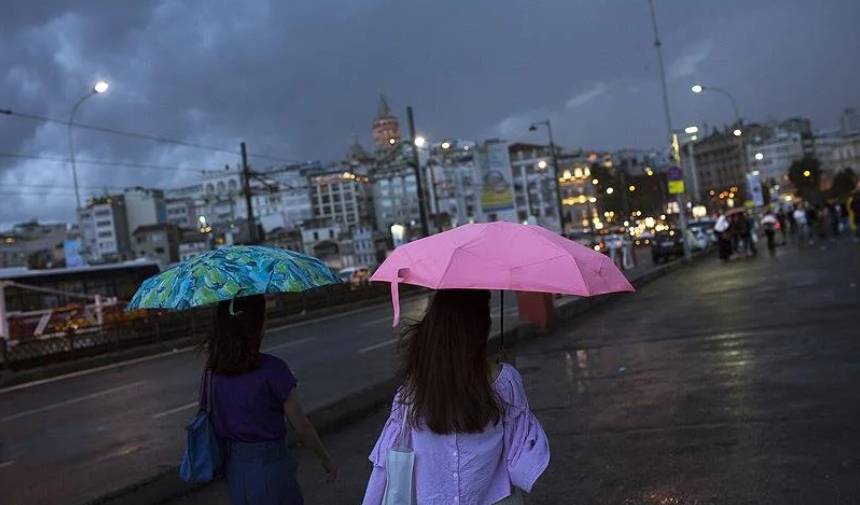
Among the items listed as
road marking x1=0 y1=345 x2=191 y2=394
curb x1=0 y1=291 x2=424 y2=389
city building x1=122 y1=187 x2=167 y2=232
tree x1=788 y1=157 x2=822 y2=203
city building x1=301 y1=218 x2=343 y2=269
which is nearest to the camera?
road marking x1=0 y1=345 x2=191 y2=394

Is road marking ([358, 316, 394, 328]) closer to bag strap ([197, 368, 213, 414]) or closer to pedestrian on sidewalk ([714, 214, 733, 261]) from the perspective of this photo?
pedestrian on sidewalk ([714, 214, 733, 261])

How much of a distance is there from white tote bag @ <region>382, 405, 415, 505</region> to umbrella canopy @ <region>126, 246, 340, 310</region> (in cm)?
114

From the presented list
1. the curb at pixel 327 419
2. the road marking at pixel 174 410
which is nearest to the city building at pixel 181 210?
the curb at pixel 327 419

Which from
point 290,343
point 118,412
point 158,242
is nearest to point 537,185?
point 158,242

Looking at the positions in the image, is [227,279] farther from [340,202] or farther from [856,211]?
[340,202]

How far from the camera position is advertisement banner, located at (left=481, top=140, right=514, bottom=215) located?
8912 centimetres

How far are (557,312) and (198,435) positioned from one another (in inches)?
536

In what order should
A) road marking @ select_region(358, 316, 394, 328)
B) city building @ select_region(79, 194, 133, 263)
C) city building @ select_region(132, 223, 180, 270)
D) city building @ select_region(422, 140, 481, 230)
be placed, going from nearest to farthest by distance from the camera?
road marking @ select_region(358, 316, 394, 328) < city building @ select_region(132, 223, 180, 270) < city building @ select_region(422, 140, 481, 230) < city building @ select_region(79, 194, 133, 263)

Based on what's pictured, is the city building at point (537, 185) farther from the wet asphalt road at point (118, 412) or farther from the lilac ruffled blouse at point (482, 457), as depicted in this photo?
the lilac ruffled blouse at point (482, 457)

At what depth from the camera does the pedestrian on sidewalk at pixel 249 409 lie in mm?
3684

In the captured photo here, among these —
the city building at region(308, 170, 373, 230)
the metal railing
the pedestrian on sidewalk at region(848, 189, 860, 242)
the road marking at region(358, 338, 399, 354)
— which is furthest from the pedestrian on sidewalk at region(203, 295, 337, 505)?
the city building at region(308, 170, 373, 230)

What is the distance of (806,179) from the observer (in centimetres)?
12675

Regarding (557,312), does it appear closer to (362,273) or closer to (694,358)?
(694,358)

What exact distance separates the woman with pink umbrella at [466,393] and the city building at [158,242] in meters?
127
